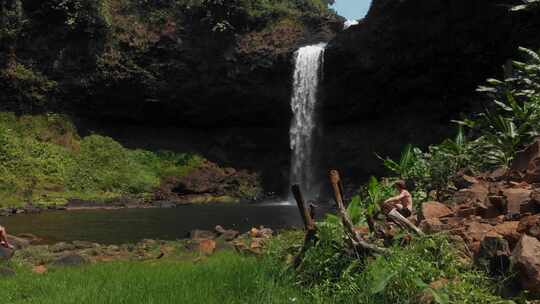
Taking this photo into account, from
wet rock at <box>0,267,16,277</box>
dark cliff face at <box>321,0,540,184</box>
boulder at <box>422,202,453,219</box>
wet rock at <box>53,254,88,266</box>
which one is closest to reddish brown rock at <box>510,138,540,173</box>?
boulder at <box>422,202,453,219</box>

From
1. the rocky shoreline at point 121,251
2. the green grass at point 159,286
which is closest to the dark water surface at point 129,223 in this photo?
the rocky shoreline at point 121,251

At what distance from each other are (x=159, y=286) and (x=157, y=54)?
104ft

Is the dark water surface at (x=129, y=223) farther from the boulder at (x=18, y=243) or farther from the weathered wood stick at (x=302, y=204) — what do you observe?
the weathered wood stick at (x=302, y=204)

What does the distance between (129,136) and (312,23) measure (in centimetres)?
1667

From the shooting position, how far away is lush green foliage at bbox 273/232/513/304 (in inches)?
183

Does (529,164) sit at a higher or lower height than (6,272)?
higher

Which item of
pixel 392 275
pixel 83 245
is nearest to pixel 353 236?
pixel 392 275

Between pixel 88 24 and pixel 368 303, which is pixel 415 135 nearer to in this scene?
pixel 88 24

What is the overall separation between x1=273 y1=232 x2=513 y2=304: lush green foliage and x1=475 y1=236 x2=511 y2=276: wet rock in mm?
126

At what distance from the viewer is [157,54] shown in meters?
36.1

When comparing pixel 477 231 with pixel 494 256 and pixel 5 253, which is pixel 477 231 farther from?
pixel 5 253

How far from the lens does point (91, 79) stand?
35875 millimetres

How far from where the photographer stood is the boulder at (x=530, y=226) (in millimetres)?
5077

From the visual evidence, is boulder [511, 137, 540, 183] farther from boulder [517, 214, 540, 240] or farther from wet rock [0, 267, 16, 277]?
wet rock [0, 267, 16, 277]
